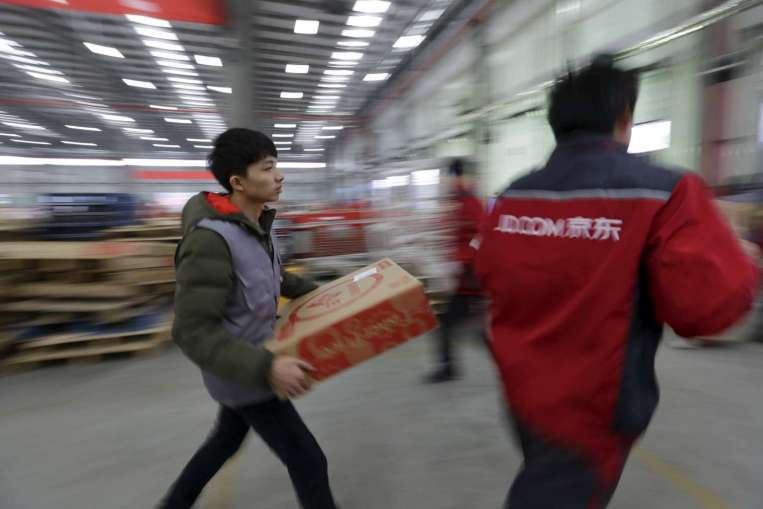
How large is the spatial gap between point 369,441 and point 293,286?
1287mm

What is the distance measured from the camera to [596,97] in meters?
0.98

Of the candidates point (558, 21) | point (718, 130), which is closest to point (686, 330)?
point (718, 130)

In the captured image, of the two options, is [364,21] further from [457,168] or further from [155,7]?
[457,168]

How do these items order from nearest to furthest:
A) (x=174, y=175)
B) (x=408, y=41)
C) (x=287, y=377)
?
(x=287, y=377) → (x=408, y=41) → (x=174, y=175)

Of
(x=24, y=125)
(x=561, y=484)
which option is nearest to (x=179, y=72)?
(x=24, y=125)

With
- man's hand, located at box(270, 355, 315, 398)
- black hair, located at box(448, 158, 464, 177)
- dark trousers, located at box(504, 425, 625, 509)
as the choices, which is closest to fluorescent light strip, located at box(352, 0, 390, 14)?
black hair, located at box(448, 158, 464, 177)

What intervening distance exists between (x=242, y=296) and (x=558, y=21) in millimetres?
6699

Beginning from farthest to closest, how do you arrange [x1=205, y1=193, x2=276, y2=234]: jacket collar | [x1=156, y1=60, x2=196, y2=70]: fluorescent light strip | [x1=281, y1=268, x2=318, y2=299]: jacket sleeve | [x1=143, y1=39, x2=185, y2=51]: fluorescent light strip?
[x1=156, y1=60, x2=196, y2=70]: fluorescent light strip → [x1=143, y1=39, x2=185, y2=51]: fluorescent light strip → [x1=281, y1=268, x2=318, y2=299]: jacket sleeve → [x1=205, y1=193, x2=276, y2=234]: jacket collar

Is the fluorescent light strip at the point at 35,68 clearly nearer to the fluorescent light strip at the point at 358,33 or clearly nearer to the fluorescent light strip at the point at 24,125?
the fluorescent light strip at the point at 358,33

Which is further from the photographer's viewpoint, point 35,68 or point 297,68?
point 297,68

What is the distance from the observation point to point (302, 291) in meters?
1.87

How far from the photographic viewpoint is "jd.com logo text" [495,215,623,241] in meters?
0.89

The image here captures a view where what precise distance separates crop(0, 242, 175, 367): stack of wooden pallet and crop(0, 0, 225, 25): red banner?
212 cm

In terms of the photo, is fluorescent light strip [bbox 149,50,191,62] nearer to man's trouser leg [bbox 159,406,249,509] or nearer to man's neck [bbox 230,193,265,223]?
man's neck [bbox 230,193,265,223]
